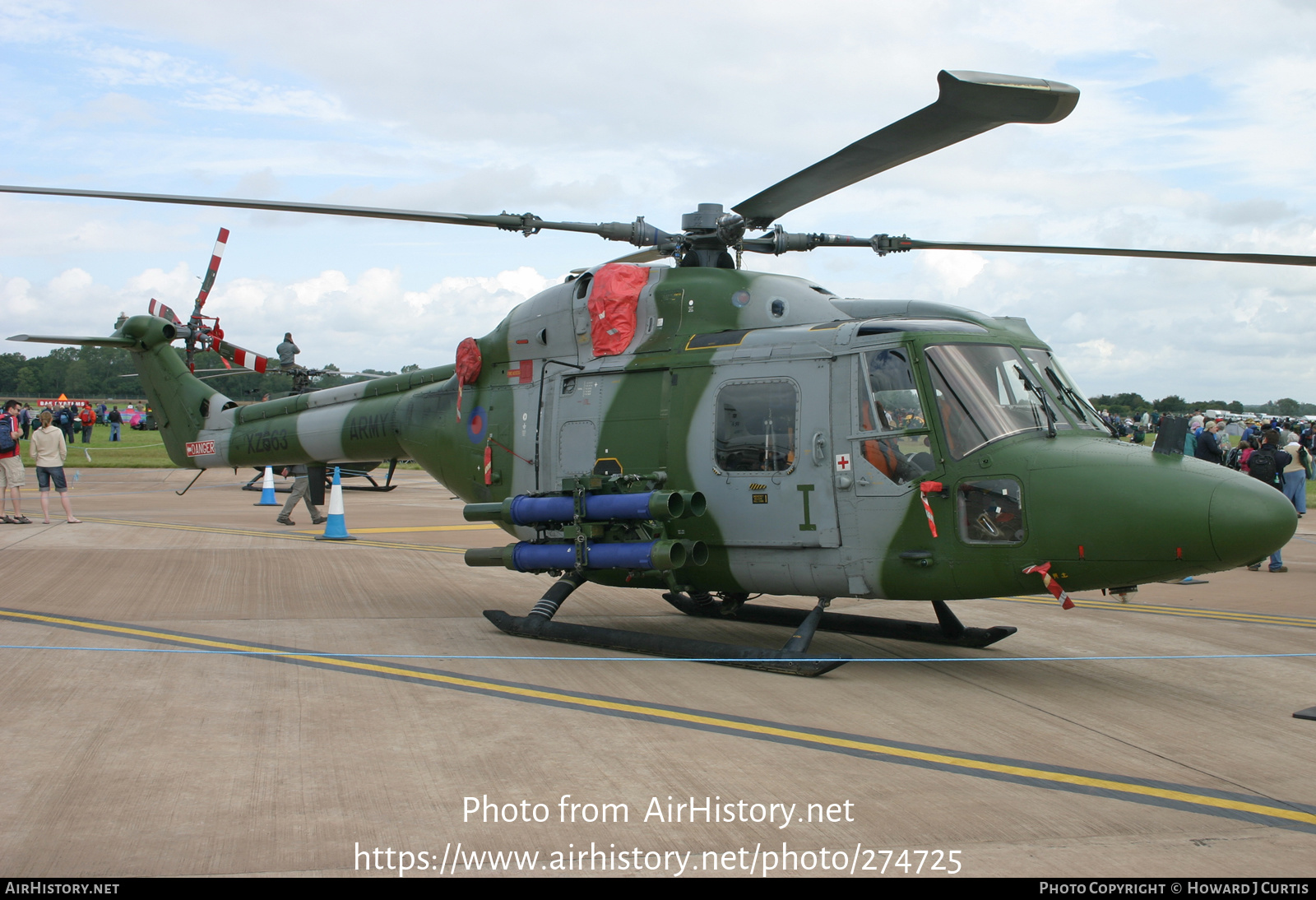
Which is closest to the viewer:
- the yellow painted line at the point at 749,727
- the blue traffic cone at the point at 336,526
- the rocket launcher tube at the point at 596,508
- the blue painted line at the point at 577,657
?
the yellow painted line at the point at 749,727

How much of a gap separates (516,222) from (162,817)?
5.18 m

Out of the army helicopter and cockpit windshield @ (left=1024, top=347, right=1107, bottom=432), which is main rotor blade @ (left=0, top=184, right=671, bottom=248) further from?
cockpit windshield @ (left=1024, top=347, right=1107, bottom=432)

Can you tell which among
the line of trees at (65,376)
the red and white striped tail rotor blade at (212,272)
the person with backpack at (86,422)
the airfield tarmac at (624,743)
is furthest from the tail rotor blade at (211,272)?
the line of trees at (65,376)

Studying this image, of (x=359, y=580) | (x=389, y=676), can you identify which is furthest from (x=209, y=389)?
(x=389, y=676)

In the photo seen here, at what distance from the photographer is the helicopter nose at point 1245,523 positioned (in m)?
5.84

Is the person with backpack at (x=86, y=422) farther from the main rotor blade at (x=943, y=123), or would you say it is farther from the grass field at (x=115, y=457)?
the main rotor blade at (x=943, y=123)

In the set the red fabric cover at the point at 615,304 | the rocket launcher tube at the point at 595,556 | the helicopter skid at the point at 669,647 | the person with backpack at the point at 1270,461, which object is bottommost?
the helicopter skid at the point at 669,647

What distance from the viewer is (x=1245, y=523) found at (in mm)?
5832

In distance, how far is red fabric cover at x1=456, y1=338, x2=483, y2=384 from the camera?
9.53 m

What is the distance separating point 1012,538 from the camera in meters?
6.52

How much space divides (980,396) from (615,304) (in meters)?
3.12

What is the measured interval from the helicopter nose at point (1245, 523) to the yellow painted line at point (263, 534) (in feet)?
34.1

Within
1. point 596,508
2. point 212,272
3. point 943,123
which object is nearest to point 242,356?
point 212,272

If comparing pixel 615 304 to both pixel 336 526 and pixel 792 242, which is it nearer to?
pixel 792 242
